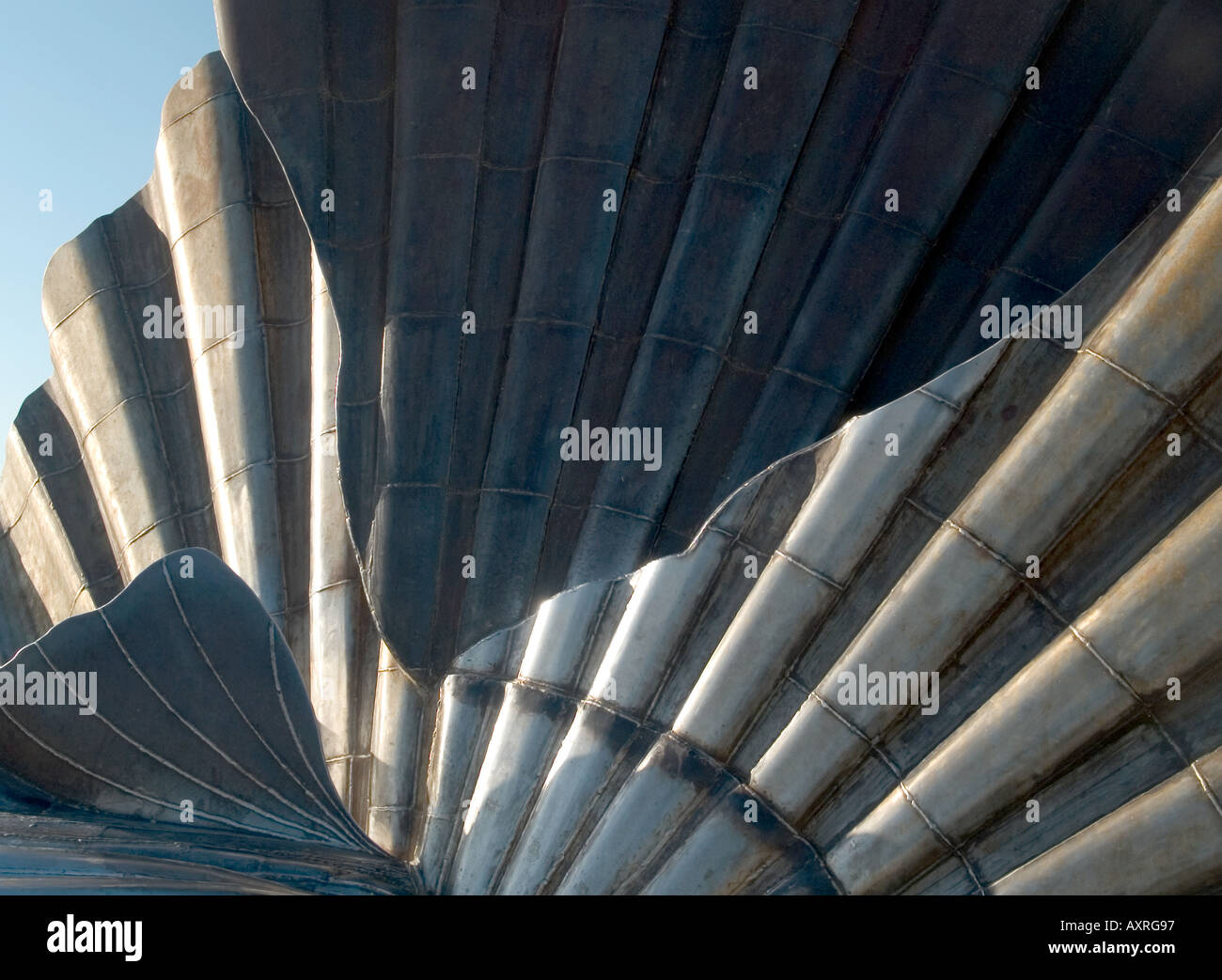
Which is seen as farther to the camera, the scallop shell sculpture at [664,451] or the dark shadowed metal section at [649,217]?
the dark shadowed metal section at [649,217]

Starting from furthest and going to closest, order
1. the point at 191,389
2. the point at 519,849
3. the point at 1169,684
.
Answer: the point at 191,389 → the point at 519,849 → the point at 1169,684

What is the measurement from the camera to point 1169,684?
6.66 m

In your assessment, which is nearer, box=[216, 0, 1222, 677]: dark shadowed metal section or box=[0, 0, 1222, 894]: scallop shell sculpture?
box=[0, 0, 1222, 894]: scallop shell sculpture

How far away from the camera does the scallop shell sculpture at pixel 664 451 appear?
7.01 meters

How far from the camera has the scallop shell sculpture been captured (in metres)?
7.01

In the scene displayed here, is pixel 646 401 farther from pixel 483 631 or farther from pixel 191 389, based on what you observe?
pixel 191 389

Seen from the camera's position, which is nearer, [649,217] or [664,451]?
[664,451]

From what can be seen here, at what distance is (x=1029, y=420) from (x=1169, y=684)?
5.46 feet

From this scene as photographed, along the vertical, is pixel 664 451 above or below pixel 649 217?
below

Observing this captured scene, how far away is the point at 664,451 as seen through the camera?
1013 cm

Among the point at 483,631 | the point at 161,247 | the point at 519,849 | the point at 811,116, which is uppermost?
the point at 161,247

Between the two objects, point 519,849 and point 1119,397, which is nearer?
point 1119,397
